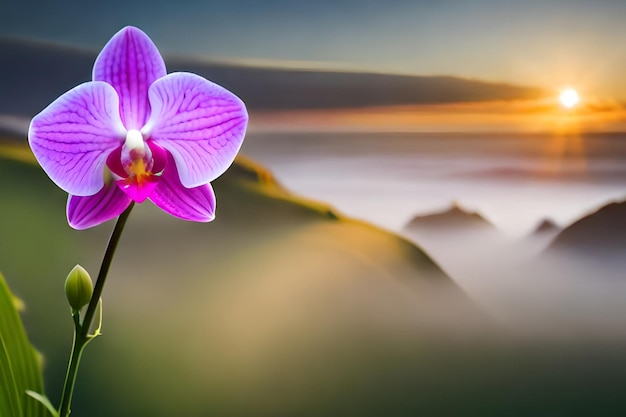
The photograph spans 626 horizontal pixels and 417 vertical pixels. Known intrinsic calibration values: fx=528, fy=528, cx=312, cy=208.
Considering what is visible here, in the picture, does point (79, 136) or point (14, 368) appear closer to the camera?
point (79, 136)

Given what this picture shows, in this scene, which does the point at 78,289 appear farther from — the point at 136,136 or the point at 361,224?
the point at 361,224

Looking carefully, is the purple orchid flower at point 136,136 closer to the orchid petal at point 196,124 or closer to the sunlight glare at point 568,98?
the orchid petal at point 196,124

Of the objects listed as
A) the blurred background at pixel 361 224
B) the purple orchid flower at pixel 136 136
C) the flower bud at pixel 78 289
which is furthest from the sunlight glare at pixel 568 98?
the flower bud at pixel 78 289

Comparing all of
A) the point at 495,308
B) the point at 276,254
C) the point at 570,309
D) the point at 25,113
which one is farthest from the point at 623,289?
the point at 25,113

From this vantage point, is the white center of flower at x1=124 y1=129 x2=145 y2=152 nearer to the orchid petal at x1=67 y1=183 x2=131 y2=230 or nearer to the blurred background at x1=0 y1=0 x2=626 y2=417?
the orchid petal at x1=67 y1=183 x2=131 y2=230

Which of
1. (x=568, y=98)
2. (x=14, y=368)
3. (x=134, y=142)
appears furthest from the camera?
(x=568, y=98)

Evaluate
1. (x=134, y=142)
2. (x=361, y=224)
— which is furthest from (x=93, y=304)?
(x=361, y=224)
